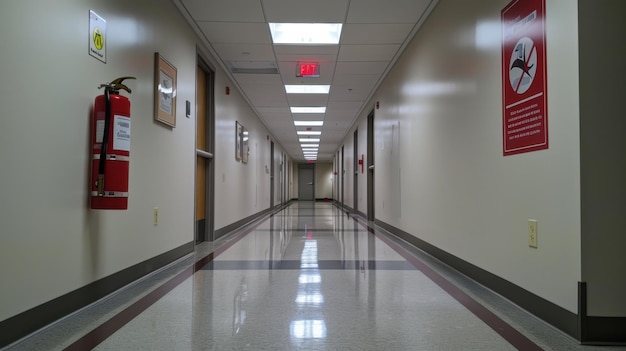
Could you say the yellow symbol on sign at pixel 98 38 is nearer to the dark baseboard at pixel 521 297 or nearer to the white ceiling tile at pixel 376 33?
the white ceiling tile at pixel 376 33

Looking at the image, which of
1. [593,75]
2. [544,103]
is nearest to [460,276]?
[544,103]

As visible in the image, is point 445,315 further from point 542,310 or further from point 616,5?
point 616,5

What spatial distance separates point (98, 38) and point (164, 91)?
3.80 ft

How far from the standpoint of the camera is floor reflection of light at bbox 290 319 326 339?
198 cm

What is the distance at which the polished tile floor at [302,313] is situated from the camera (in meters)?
1.90

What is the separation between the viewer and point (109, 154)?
7.98ft

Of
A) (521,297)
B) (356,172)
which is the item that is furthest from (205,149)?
(356,172)

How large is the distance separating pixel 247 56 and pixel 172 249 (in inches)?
125

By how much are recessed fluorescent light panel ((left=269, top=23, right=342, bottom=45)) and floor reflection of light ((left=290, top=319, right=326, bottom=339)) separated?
385 centimetres

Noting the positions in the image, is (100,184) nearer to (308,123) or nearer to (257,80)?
(257,80)

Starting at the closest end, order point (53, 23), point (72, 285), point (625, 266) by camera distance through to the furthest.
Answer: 1. point (625, 266)
2. point (53, 23)
3. point (72, 285)

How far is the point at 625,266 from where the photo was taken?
6.20 feet

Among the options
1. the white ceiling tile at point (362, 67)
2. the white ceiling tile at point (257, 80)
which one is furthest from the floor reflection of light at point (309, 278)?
the white ceiling tile at point (257, 80)

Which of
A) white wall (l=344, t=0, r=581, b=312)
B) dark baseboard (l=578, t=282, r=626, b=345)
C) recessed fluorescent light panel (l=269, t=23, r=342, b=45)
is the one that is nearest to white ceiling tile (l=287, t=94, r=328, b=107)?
white wall (l=344, t=0, r=581, b=312)
